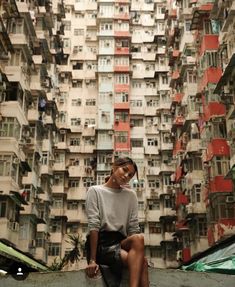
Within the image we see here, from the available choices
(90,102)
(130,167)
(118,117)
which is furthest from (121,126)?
(130,167)

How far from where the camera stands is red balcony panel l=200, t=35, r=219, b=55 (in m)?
24.3

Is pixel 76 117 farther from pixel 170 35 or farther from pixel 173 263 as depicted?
pixel 173 263

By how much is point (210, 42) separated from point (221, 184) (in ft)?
24.3

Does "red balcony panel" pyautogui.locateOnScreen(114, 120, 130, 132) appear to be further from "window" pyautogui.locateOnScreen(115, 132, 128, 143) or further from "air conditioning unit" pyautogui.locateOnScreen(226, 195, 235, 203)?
"air conditioning unit" pyautogui.locateOnScreen(226, 195, 235, 203)

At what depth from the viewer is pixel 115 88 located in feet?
137

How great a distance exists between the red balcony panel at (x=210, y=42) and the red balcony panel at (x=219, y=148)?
192 inches

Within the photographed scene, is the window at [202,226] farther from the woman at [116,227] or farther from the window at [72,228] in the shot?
the woman at [116,227]

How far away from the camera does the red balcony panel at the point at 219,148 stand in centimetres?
2255

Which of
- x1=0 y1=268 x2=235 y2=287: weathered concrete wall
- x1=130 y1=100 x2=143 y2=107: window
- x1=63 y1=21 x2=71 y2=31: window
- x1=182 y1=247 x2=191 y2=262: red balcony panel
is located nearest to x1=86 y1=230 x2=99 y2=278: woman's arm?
x1=0 y1=268 x2=235 y2=287: weathered concrete wall

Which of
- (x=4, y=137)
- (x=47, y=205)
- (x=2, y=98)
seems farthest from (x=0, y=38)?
(x=47, y=205)

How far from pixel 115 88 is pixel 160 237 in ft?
43.6

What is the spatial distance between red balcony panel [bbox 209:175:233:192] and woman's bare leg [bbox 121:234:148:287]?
18.0 meters

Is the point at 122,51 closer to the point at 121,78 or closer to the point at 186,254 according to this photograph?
the point at 121,78

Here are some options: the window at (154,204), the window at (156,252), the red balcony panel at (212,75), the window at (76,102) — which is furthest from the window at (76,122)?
the red balcony panel at (212,75)
